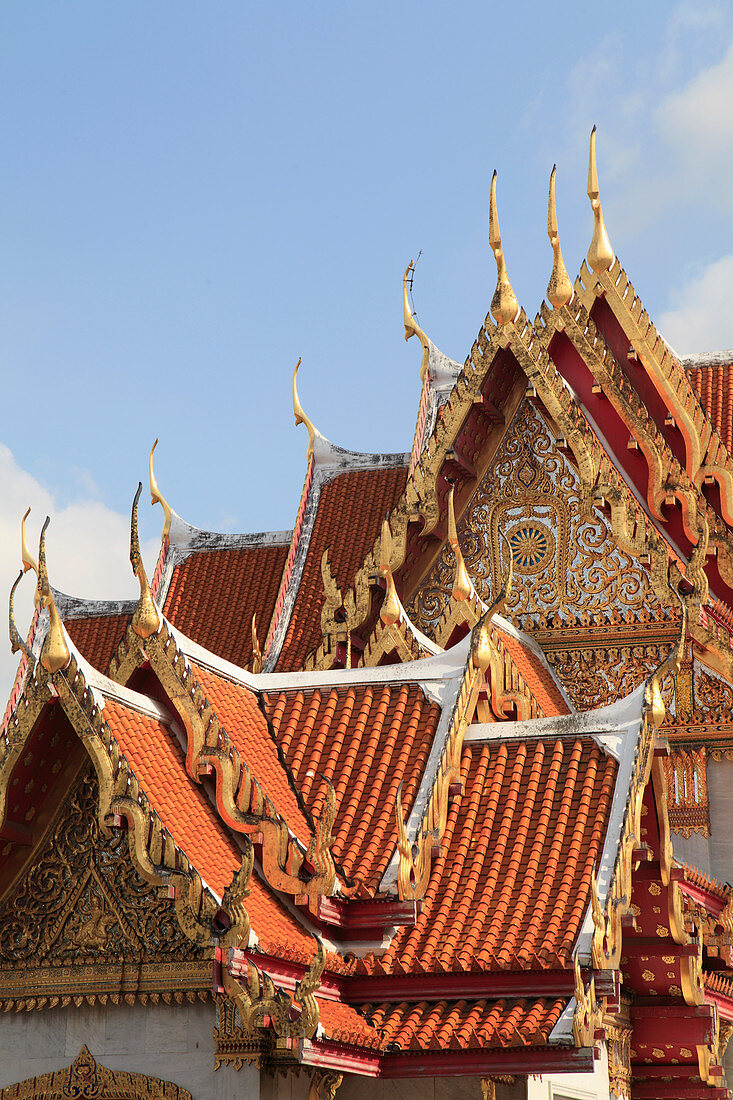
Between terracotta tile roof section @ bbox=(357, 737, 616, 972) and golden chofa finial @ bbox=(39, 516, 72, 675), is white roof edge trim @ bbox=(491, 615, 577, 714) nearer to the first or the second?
terracotta tile roof section @ bbox=(357, 737, 616, 972)

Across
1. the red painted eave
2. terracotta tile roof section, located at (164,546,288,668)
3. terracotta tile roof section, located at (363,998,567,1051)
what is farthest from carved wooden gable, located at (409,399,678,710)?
the red painted eave

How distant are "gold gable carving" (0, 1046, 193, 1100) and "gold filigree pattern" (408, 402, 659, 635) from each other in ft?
18.1

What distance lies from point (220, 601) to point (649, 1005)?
289 inches

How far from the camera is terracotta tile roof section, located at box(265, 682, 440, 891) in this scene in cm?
804

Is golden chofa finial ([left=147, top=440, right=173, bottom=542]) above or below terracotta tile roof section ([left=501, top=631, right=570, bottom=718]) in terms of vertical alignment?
above

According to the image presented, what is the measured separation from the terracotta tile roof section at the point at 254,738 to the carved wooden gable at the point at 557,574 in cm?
356

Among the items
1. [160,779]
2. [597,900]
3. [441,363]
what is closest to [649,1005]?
[597,900]

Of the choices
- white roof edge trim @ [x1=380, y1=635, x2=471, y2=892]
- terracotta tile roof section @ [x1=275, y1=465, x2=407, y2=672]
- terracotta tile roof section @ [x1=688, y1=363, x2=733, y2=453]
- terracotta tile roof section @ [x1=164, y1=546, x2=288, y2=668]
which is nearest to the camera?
white roof edge trim @ [x1=380, y1=635, x2=471, y2=892]

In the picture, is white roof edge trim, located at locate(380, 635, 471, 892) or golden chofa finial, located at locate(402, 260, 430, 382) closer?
white roof edge trim, located at locate(380, 635, 471, 892)

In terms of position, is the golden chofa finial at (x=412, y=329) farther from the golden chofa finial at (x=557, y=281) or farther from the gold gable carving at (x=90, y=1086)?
the gold gable carving at (x=90, y=1086)

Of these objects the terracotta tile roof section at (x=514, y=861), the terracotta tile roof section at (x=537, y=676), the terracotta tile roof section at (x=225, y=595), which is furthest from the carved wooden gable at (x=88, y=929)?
the terracotta tile roof section at (x=225, y=595)

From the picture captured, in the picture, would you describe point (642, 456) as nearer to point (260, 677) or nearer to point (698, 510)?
point (698, 510)

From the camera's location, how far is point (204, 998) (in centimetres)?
687

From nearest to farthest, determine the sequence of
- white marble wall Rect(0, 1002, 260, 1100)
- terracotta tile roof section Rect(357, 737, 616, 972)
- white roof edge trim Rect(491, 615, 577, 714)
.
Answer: white marble wall Rect(0, 1002, 260, 1100) → terracotta tile roof section Rect(357, 737, 616, 972) → white roof edge trim Rect(491, 615, 577, 714)
